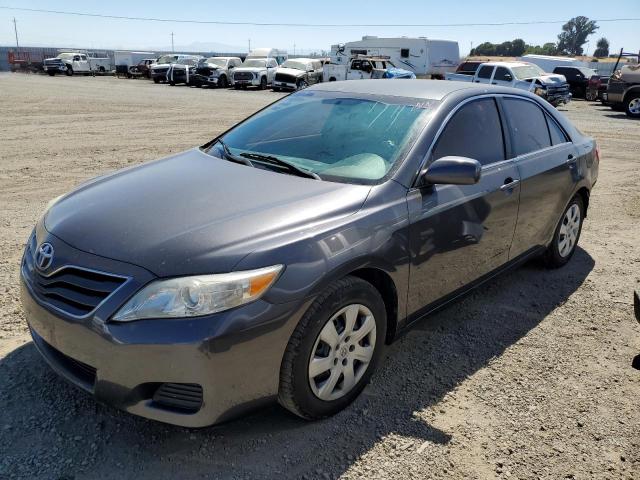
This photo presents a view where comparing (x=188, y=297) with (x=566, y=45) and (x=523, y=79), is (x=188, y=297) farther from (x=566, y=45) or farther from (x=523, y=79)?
(x=566, y=45)

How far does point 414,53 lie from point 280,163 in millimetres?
32472

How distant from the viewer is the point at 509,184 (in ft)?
12.5

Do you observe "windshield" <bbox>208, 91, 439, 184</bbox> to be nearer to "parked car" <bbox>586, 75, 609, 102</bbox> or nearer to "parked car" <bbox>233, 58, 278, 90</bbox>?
"parked car" <bbox>586, 75, 609, 102</bbox>

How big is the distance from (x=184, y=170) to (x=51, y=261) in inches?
41.4

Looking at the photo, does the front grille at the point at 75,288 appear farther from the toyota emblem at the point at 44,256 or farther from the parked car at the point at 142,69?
the parked car at the point at 142,69

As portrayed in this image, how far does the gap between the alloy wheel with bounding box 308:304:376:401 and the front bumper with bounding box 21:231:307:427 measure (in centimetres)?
25

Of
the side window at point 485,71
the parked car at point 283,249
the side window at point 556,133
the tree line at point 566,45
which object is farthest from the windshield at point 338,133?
the tree line at point 566,45

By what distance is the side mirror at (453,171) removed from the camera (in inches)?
118

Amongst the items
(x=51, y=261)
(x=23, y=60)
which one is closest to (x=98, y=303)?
(x=51, y=261)

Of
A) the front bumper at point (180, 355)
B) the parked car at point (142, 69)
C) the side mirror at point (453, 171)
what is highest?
the side mirror at point (453, 171)

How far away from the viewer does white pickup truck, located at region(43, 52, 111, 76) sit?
146 ft

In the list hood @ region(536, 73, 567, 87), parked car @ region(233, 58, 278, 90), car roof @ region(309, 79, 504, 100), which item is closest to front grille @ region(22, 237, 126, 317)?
car roof @ region(309, 79, 504, 100)

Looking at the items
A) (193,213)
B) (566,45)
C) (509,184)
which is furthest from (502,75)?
(566,45)

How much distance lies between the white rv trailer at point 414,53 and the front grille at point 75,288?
31.2 meters
